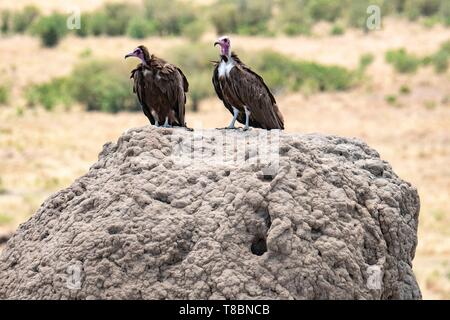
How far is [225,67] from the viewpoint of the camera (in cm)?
955

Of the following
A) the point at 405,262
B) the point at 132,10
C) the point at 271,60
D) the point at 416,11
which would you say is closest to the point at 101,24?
the point at 132,10

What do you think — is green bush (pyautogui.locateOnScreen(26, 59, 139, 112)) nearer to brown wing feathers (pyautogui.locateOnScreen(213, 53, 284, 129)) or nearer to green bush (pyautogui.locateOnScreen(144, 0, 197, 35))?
green bush (pyautogui.locateOnScreen(144, 0, 197, 35))

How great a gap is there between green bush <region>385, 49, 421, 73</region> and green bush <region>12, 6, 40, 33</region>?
62.9ft

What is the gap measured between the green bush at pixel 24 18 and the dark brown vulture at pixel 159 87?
50450mm

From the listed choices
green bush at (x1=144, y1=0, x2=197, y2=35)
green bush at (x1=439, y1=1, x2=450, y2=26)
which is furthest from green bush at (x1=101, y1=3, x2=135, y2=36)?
green bush at (x1=439, y1=1, x2=450, y2=26)

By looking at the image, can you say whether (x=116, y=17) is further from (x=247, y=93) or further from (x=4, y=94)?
(x=247, y=93)

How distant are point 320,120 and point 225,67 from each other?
31.5 metres

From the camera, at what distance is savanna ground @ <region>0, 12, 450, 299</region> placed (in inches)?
1222

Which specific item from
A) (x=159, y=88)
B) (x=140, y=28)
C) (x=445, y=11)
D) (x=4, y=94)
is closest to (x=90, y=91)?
(x=4, y=94)

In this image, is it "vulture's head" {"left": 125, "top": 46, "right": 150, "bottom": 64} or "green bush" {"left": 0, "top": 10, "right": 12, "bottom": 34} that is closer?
"vulture's head" {"left": 125, "top": 46, "right": 150, "bottom": 64}

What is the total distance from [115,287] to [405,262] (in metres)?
2.11

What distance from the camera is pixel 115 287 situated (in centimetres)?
761

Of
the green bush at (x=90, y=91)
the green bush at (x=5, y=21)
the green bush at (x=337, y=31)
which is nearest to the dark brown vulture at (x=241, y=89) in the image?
the green bush at (x=90, y=91)
